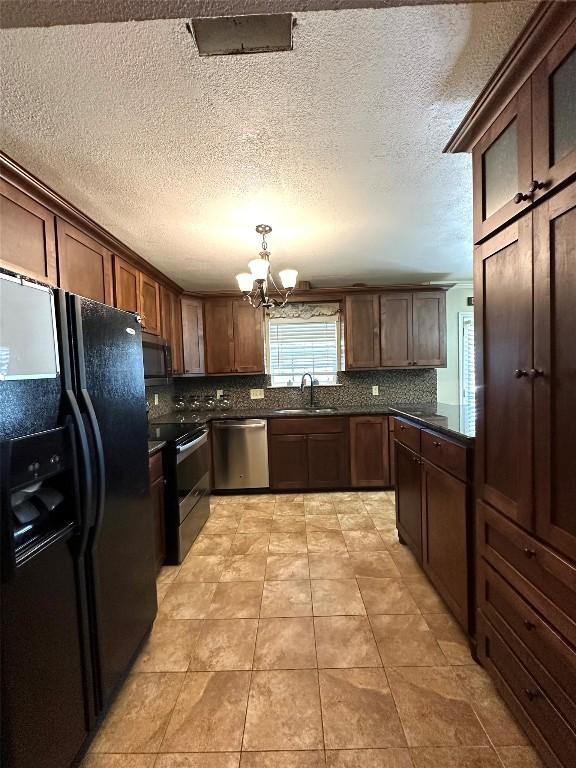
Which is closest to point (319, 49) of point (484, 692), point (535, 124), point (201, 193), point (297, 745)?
point (535, 124)

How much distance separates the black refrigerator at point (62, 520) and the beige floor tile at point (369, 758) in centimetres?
86

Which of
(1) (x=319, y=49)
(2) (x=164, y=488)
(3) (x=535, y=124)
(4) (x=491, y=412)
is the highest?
(1) (x=319, y=49)

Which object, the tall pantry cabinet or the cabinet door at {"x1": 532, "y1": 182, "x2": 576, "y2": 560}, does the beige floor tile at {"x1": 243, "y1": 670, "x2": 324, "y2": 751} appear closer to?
the tall pantry cabinet

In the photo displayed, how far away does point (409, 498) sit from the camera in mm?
2289

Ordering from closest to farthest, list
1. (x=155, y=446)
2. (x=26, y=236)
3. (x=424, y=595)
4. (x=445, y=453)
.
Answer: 1. (x=26, y=236)
2. (x=445, y=453)
3. (x=424, y=595)
4. (x=155, y=446)

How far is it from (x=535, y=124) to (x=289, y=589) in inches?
96.2

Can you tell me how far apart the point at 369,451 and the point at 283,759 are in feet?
8.93

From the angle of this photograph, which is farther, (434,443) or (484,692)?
(434,443)

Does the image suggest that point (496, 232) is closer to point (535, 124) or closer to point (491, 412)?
point (535, 124)

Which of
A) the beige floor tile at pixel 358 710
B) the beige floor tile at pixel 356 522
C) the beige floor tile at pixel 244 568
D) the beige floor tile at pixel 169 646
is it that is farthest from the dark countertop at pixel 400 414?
the beige floor tile at pixel 169 646

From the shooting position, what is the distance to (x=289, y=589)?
2.02 metres

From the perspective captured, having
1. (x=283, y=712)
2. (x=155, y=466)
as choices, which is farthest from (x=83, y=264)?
(x=283, y=712)

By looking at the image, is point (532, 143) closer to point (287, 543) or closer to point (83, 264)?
point (83, 264)

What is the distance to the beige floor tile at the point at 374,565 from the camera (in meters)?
2.14
